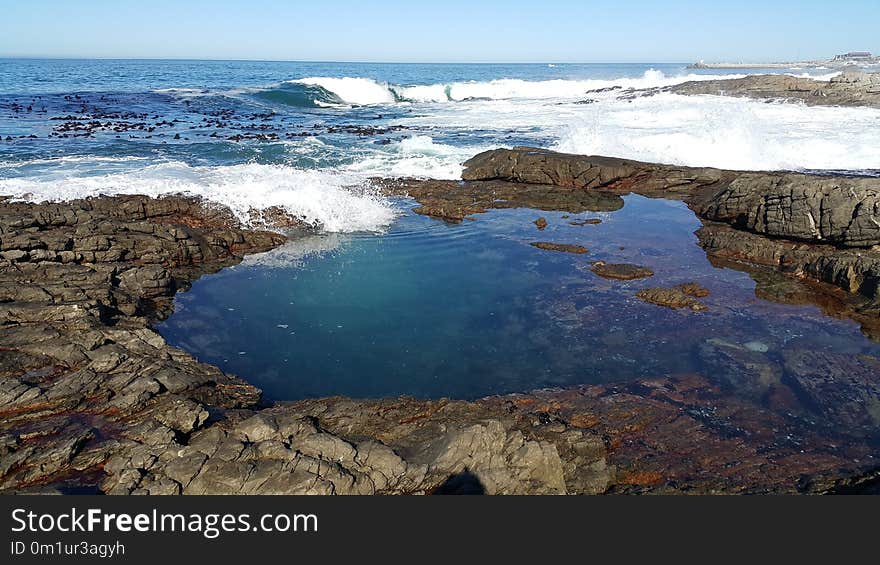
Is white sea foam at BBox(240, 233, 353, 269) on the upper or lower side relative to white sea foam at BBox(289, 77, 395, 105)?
lower

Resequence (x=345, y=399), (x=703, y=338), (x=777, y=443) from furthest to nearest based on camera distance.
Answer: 1. (x=703, y=338)
2. (x=345, y=399)
3. (x=777, y=443)

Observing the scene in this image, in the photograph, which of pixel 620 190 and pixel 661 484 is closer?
pixel 661 484

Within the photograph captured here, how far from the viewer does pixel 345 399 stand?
686 cm

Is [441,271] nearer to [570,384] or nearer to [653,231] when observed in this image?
[570,384]

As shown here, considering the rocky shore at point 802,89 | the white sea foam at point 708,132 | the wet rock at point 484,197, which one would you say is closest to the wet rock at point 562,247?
the wet rock at point 484,197

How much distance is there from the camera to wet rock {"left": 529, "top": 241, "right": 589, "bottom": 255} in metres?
13.1

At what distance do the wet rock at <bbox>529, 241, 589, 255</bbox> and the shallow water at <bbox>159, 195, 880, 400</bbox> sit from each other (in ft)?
0.72

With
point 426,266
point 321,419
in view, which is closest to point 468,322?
point 426,266

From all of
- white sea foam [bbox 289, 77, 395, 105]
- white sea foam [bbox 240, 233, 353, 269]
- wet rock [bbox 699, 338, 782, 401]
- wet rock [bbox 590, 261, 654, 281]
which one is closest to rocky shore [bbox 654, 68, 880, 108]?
white sea foam [bbox 289, 77, 395, 105]

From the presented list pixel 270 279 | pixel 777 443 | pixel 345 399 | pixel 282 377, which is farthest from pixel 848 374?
pixel 270 279

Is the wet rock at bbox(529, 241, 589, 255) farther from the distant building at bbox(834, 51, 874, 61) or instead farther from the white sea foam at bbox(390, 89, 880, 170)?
the distant building at bbox(834, 51, 874, 61)

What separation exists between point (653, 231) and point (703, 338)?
6.31m

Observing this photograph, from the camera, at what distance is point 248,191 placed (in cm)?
1573

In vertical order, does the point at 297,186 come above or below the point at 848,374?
above
